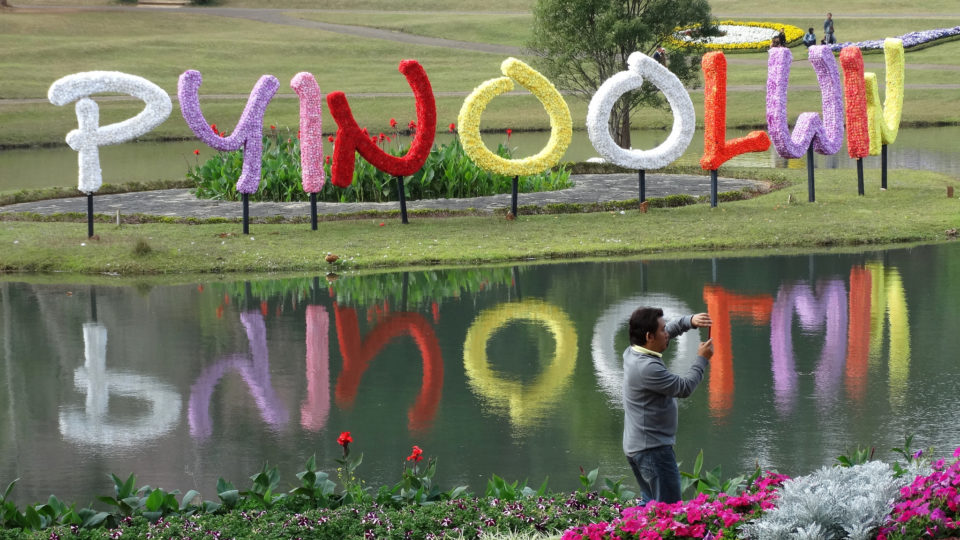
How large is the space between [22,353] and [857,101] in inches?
→ 698

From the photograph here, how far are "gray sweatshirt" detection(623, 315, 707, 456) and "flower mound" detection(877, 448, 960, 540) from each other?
1515 millimetres

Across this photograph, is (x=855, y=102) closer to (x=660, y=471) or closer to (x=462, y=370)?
(x=462, y=370)

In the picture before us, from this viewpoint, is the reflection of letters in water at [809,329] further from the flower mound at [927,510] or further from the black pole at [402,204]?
the black pole at [402,204]

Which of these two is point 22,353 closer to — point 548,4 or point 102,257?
point 102,257

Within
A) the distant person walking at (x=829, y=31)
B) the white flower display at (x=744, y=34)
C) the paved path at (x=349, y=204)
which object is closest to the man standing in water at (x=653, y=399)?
the paved path at (x=349, y=204)

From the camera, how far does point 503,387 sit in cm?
1295

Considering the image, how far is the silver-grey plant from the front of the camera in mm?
7137

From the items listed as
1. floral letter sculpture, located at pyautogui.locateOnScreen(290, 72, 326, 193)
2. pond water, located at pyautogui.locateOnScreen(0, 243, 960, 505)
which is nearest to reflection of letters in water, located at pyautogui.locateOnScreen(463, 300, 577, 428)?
pond water, located at pyautogui.locateOnScreen(0, 243, 960, 505)

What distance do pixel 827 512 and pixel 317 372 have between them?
759cm

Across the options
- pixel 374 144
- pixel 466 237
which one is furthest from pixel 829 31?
pixel 466 237

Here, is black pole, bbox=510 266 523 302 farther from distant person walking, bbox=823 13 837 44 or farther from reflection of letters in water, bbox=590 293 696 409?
distant person walking, bbox=823 13 837 44

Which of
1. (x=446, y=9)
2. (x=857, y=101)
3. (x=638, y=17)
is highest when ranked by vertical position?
(x=446, y=9)

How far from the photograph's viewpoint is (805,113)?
981 inches

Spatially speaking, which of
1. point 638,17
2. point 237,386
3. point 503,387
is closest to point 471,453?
point 503,387
